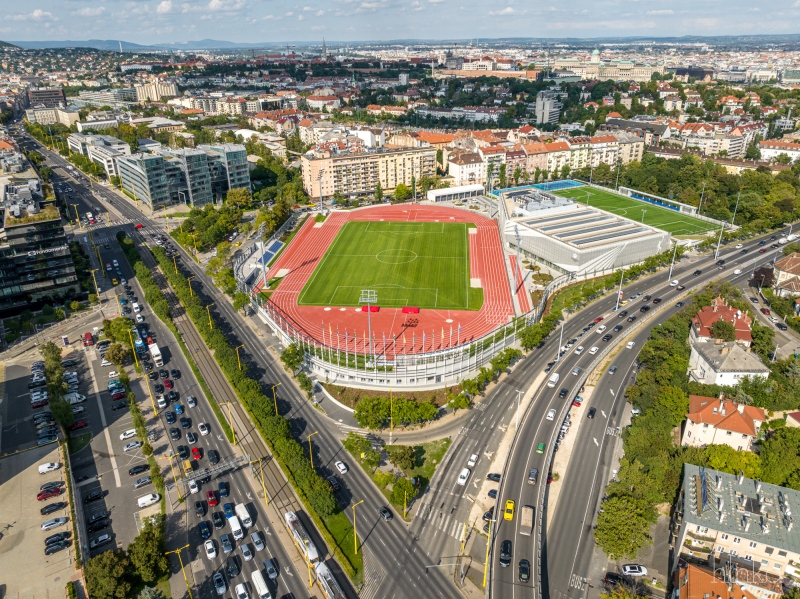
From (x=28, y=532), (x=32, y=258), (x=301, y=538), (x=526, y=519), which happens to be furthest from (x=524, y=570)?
(x=32, y=258)

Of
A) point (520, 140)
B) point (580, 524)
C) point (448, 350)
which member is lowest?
point (580, 524)

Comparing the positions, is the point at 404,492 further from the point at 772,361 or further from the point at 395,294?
the point at 772,361

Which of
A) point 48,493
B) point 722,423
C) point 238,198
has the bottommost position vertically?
point 48,493

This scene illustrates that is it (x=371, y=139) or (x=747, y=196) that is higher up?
(x=371, y=139)

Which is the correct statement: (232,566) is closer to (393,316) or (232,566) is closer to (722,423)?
(393,316)

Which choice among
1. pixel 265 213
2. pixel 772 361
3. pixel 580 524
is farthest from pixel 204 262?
pixel 772 361

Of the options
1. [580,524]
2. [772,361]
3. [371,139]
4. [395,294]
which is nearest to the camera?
[580,524]

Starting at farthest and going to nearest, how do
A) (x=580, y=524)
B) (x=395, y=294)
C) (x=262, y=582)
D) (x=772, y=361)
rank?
(x=395, y=294) → (x=772, y=361) → (x=580, y=524) → (x=262, y=582)
